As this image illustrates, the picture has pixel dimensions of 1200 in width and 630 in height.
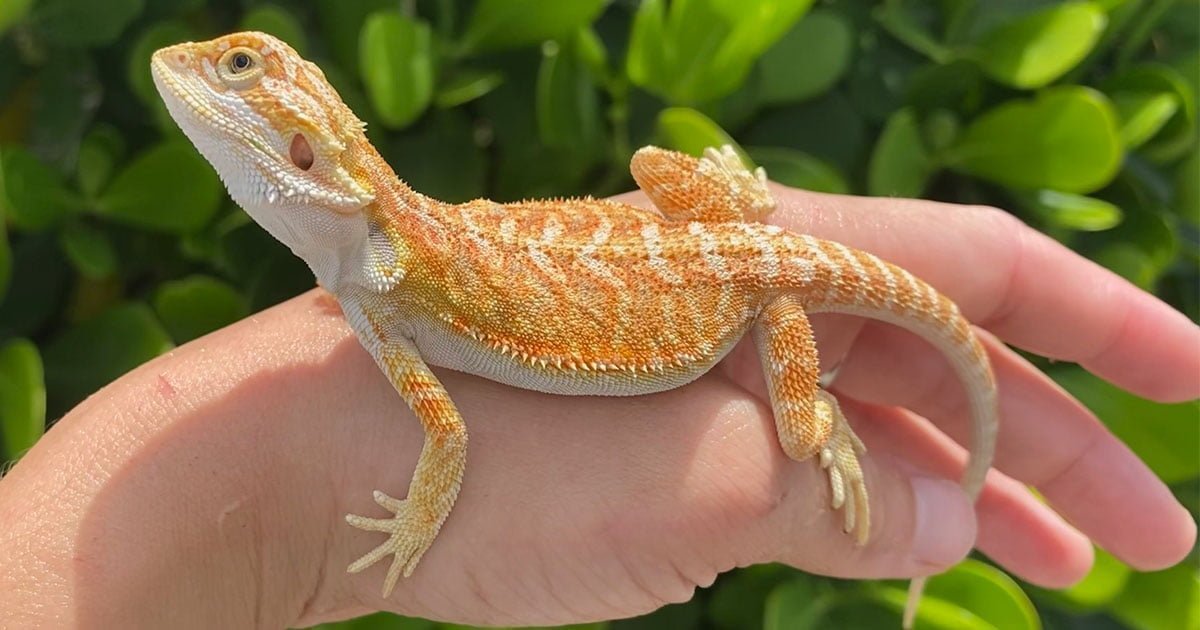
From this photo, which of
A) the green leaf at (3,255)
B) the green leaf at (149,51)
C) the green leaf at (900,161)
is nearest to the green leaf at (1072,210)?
the green leaf at (900,161)

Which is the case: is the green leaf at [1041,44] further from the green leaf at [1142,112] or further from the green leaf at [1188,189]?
the green leaf at [1188,189]

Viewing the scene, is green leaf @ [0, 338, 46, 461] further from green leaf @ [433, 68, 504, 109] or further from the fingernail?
the fingernail

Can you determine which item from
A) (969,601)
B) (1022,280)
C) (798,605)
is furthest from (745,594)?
(1022,280)

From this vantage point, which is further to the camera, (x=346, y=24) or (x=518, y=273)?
(x=346, y=24)

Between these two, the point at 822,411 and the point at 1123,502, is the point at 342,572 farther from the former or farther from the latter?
the point at 1123,502

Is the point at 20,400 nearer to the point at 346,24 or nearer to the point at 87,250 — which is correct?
the point at 87,250
